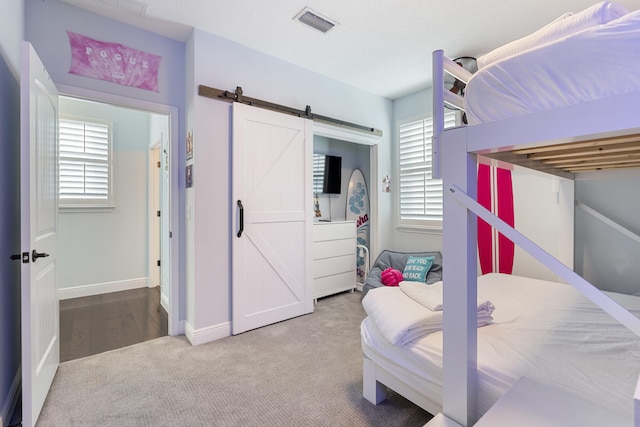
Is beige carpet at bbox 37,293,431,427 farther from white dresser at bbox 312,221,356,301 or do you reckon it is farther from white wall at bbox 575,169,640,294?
white wall at bbox 575,169,640,294

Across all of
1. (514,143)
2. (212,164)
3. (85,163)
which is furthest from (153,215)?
(514,143)

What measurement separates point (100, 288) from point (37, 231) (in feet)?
9.03

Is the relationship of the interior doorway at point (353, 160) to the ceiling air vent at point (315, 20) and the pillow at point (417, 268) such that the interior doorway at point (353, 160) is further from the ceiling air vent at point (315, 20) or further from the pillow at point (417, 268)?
the ceiling air vent at point (315, 20)

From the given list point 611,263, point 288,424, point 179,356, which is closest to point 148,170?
point 179,356

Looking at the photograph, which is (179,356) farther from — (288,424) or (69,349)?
(288,424)

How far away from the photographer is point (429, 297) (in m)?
1.61

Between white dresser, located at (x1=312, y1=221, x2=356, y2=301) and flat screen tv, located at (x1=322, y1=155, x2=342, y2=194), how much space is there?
634 millimetres

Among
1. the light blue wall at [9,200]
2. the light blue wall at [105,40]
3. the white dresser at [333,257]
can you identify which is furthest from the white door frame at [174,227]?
the white dresser at [333,257]

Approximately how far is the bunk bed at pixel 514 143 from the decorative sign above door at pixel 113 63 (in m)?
2.39

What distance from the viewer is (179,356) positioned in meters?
2.29

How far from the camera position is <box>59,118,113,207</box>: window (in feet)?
12.1

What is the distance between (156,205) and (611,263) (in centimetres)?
489

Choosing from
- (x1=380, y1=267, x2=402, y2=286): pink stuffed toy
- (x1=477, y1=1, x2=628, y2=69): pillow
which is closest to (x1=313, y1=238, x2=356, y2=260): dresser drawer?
(x1=380, y1=267, x2=402, y2=286): pink stuffed toy

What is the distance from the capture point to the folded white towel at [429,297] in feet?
4.79
